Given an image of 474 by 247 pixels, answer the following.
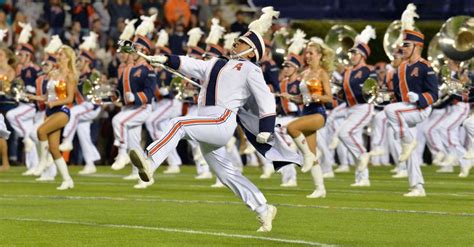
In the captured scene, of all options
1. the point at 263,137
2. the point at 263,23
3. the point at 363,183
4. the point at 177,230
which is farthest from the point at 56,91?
the point at 263,137

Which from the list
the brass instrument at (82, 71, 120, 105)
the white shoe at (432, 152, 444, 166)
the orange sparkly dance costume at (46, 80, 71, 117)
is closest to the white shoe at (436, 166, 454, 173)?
the white shoe at (432, 152, 444, 166)

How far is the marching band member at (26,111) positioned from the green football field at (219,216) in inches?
128

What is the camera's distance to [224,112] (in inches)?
419

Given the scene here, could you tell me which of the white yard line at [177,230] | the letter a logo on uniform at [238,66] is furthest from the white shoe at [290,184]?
the letter a logo on uniform at [238,66]

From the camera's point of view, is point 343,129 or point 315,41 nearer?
point 315,41

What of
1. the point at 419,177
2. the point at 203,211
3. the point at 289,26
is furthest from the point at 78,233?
the point at 289,26

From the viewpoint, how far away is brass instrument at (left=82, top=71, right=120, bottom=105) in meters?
20.1

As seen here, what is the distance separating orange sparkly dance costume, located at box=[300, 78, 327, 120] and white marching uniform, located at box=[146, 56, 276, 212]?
4829 mm

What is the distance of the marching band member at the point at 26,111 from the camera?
21266mm

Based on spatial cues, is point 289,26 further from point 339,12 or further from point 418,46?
point 418,46

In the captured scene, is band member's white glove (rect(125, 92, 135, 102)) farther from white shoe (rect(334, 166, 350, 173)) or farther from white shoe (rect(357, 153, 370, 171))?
white shoe (rect(334, 166, 350, 173))

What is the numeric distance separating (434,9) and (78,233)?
56.1 feet

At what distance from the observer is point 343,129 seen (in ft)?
59.5

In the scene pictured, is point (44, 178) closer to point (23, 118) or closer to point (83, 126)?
point (23, 118)
